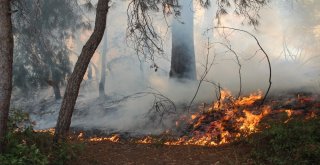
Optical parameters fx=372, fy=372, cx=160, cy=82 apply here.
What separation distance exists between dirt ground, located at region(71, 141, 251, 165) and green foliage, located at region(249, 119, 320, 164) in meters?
0.33

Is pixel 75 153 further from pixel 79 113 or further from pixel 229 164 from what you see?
pixel 79 113

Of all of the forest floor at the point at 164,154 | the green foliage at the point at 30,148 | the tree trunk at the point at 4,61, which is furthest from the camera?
the forest floor at the point at 164,154

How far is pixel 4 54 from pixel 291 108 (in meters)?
7.69

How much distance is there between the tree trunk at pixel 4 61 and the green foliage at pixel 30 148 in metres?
0.23

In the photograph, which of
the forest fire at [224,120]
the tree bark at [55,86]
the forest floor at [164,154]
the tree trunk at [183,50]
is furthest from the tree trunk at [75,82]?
the tree bark at [55,86]

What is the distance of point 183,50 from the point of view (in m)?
15.8

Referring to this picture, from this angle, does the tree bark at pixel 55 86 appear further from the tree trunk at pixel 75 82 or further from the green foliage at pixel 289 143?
the green foliage at pixel 289 143

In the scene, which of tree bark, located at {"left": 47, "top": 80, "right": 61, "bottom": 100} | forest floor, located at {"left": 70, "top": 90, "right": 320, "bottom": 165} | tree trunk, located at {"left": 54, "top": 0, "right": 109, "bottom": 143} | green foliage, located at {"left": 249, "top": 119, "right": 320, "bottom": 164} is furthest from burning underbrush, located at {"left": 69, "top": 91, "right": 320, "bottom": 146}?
tree bark, located at {"left": 47, "top": 80, "right": 61, "bottom": 100}

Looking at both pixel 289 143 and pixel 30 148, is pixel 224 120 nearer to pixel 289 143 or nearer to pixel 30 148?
pixel 289 143

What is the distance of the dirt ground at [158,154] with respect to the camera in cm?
728

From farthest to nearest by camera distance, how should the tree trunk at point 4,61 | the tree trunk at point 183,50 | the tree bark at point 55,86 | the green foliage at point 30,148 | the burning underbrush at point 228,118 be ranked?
the tree bark at point 55,86 → the tree trunk at point 183,50 → the burning underbrush at point 228,118 → the tree trunk at point 4,61 → the green foliage at point 30,148

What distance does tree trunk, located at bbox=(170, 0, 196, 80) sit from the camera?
51.5ft

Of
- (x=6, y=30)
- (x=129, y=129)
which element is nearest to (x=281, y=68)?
(x=129, y=129)

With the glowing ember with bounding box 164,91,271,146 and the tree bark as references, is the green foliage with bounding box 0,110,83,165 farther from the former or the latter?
the tree bark
